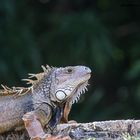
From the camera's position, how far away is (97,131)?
267 inches

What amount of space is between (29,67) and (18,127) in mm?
7432

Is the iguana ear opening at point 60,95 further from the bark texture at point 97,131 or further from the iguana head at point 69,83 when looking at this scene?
the bark texture at point 97,131

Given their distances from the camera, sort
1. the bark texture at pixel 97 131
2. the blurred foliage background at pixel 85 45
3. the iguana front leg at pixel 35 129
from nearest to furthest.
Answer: the iguana front leg at pixel 35 129, the bark texture at pixel 97 131, the blurred foliage background at pixel 85 45

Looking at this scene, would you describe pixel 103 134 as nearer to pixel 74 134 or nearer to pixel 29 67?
pixel 74 134

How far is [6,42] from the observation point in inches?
564

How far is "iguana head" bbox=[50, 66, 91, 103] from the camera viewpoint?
6.68 m

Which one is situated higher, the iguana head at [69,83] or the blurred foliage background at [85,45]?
the iguana head at [69,83]

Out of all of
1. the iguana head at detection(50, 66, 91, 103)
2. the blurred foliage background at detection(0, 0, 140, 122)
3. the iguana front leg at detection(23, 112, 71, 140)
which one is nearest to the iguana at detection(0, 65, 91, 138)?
the iguana head at detection(50, 66, 91, 103)

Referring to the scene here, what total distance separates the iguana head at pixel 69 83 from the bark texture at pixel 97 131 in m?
0.27

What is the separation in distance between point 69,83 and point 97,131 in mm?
458

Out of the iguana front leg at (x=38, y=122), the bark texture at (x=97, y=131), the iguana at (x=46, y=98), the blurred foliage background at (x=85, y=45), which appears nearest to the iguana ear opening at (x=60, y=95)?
the iguana at (x=46, y=98)

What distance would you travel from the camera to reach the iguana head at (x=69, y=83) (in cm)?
668

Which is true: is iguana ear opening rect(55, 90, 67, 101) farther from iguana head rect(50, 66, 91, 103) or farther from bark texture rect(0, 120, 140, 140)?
bark texture rect(0, 120, 140, 140)

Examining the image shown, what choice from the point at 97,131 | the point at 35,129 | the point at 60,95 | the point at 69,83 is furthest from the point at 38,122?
the point at 97,131
